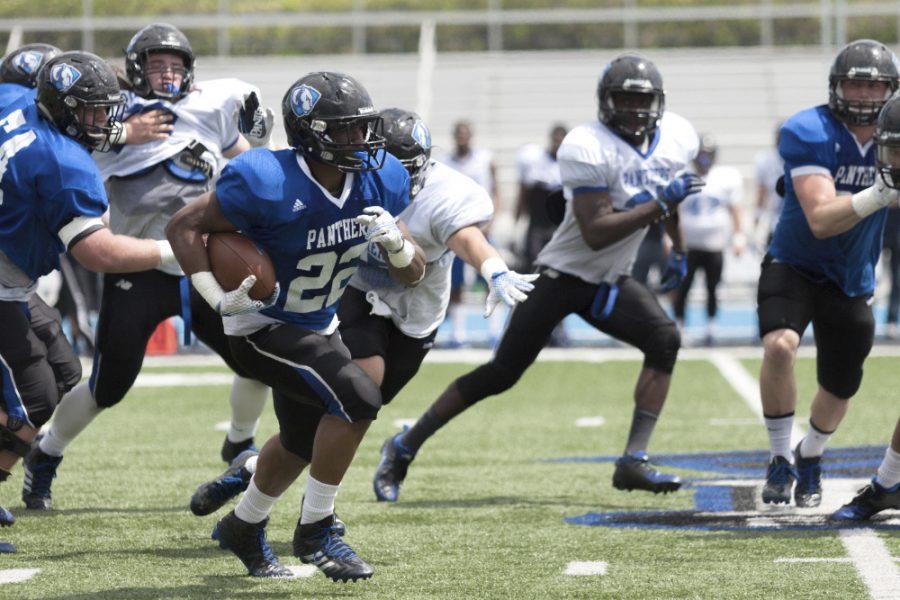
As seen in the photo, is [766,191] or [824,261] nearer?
[824,261]

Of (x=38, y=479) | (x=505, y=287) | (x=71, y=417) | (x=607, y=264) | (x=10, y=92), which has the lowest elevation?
(x=38, y=479)

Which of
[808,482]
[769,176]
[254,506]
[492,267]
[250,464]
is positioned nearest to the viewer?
[254,506]

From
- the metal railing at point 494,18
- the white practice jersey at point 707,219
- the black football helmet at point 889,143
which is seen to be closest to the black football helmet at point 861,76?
the black football helmet at point 889,143

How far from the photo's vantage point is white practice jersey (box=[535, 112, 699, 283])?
6.02 m

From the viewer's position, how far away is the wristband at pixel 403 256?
4.43 metres

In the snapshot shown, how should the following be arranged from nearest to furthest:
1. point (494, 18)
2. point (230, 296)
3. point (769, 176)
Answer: point (230, 296)
point (769, 176)
point (494, 18)

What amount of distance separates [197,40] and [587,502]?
1579cm

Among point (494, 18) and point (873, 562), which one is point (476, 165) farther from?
point (873, 562)

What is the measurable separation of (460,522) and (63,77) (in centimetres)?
200

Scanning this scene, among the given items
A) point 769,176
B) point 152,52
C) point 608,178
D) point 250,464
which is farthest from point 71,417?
point 769,176

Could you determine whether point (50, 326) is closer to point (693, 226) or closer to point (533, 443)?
point (533, 443)

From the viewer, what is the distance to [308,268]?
4375 millimetres

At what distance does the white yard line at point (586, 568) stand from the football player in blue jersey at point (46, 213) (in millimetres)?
1574

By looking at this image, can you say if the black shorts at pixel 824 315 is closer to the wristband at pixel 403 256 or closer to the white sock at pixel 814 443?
the white sock at pixel 814 443
